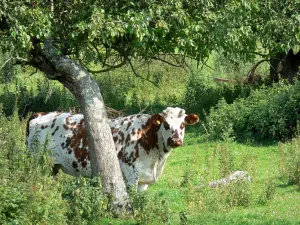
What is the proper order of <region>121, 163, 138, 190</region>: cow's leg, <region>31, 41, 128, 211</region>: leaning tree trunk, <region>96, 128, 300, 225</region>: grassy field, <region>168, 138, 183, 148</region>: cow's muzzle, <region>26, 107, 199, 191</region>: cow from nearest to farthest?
<region>96, 128, 300, 225</region>: grassy field < <region>31, 41, 128, 211</region>: leaning tree trunk < <region>168, 138, 183, 148</region>: cow's muzzle < <region>121, 163, 138, 190</region>: cow's leg < <region>26, 107, 199, 191</region>: cow

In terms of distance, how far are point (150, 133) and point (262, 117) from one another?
8.03 meters

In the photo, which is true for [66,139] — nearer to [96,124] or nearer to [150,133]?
[150,133]

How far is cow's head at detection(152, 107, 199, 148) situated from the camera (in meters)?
13.0

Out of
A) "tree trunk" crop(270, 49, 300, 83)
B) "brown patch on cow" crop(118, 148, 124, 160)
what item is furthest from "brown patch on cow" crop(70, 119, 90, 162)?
"tree trunk" crop(270, 49, 300, 83)

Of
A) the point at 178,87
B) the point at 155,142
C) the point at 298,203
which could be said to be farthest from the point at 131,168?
the point at 178,87

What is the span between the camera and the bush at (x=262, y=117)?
20469mm

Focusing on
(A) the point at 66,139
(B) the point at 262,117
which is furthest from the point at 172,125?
(B) the point at 262,117

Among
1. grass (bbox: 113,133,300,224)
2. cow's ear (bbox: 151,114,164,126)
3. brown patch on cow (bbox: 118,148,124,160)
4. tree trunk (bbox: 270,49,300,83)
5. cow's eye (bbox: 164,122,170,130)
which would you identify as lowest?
grass (bbox: 113,133,300,224)

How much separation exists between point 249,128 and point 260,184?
5646 mm

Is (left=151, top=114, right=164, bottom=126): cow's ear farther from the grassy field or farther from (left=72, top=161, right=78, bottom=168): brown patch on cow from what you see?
(left=72, top=161, right=78, bottom=168): brown patch on cow

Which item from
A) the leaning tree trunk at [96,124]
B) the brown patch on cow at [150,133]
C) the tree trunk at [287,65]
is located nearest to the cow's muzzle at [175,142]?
the brown patch on cow at [150,133]

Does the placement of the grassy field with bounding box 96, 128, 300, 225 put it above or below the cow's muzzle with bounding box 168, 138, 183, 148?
below

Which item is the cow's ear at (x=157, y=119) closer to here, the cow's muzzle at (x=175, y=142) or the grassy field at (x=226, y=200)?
the cow's muzzle at (x=175, y=142)

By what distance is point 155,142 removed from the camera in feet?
43.8
